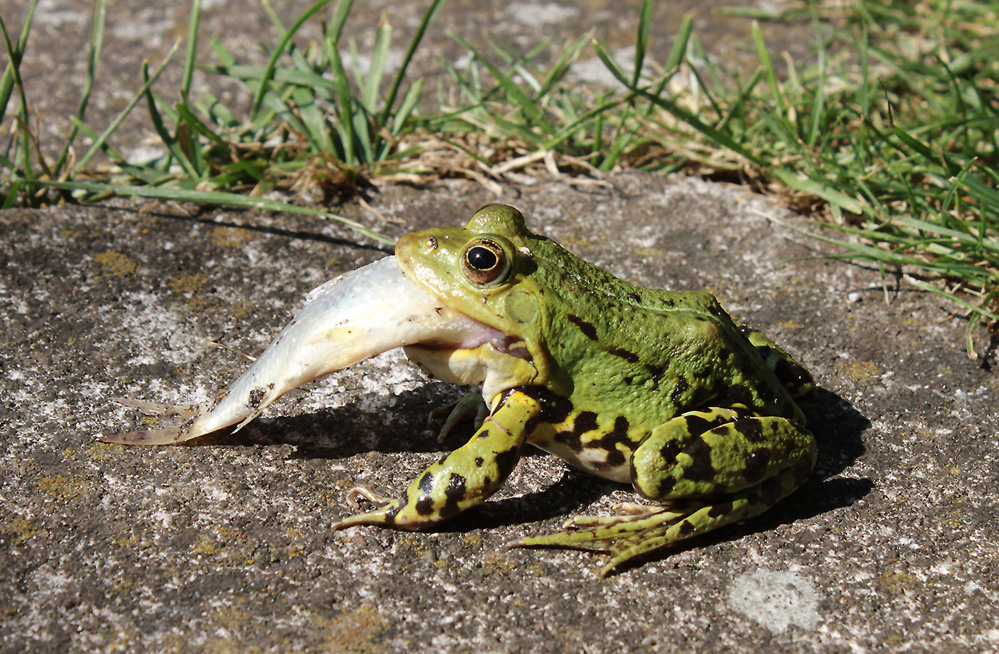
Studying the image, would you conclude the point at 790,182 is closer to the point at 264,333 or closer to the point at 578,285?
the point at 578,285

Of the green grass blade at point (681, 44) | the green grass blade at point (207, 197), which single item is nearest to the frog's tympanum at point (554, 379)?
the green grass blade at point (207, 197)

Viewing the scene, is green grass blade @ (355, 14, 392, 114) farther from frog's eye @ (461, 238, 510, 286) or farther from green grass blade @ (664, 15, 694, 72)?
frog's eye @ (461, 238, 510, 286)

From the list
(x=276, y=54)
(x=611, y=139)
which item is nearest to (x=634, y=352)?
(x=611, y=139)

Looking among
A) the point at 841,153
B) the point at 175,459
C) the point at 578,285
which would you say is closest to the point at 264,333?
the point at 175,459

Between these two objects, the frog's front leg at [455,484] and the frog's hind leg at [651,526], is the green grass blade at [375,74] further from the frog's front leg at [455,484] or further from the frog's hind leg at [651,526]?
the frog's hind leg at [651,526]

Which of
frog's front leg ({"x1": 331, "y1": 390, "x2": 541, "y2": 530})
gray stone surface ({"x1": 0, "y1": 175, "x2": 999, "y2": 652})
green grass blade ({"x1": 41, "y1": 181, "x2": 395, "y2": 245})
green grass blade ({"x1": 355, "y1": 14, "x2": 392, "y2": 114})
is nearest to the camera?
gray stone surface ({"x1": 0, "y1": 175, "x2": 999, "y2": 652})

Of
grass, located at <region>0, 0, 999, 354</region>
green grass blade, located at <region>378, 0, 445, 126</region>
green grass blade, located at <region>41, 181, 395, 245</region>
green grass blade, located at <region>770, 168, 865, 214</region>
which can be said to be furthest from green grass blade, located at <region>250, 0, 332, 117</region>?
green grass blade, located at <region>770, 168, 865, 214</region>
